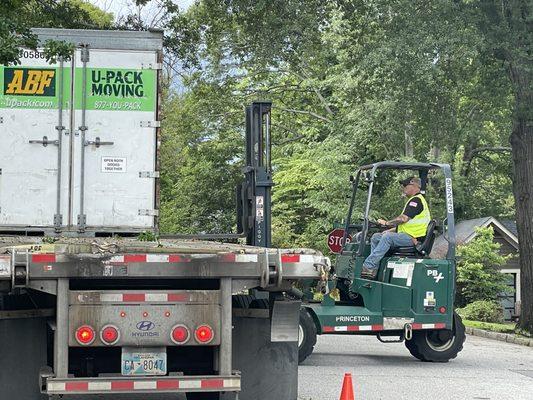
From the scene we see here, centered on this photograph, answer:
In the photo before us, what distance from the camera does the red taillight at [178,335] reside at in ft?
25.7

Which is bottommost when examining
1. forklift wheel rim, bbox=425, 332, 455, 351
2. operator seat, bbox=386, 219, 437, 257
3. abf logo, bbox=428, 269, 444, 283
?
forklift wheel rim, bbox=425, 332, 455, 351

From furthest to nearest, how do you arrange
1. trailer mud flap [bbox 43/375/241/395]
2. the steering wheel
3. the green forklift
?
the steering wheel → the green forklift → trailer mud flap [bbox 43/375/241/395]

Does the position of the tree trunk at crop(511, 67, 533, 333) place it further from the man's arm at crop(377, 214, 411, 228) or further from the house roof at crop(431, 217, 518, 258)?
the house roof at crop(431, 217, 518, 258)

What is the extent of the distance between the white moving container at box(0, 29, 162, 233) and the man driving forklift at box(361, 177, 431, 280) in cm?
453

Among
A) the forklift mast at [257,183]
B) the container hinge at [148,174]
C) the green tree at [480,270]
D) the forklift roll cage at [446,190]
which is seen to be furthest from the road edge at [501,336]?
the container hinge at [148,174]

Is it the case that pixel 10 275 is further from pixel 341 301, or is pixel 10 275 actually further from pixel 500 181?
pixel 500 181

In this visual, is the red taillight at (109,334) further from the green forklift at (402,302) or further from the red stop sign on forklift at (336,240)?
the red stop sign on forklift at (336,240)

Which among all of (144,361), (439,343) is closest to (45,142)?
(144,361)

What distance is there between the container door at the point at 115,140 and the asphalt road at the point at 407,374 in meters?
3.01

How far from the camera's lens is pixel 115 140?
39.1 ft

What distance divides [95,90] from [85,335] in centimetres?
478

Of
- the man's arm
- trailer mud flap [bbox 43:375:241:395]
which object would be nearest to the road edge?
the man's arm

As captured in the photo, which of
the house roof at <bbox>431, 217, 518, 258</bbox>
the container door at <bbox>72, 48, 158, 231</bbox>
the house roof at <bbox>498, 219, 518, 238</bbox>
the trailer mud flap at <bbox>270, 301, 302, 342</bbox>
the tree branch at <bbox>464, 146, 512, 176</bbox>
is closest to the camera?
the trailer mud flap at <bbox>270, 301, 302, 342</bbox>

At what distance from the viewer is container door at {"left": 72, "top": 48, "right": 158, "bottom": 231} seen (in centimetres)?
1184
